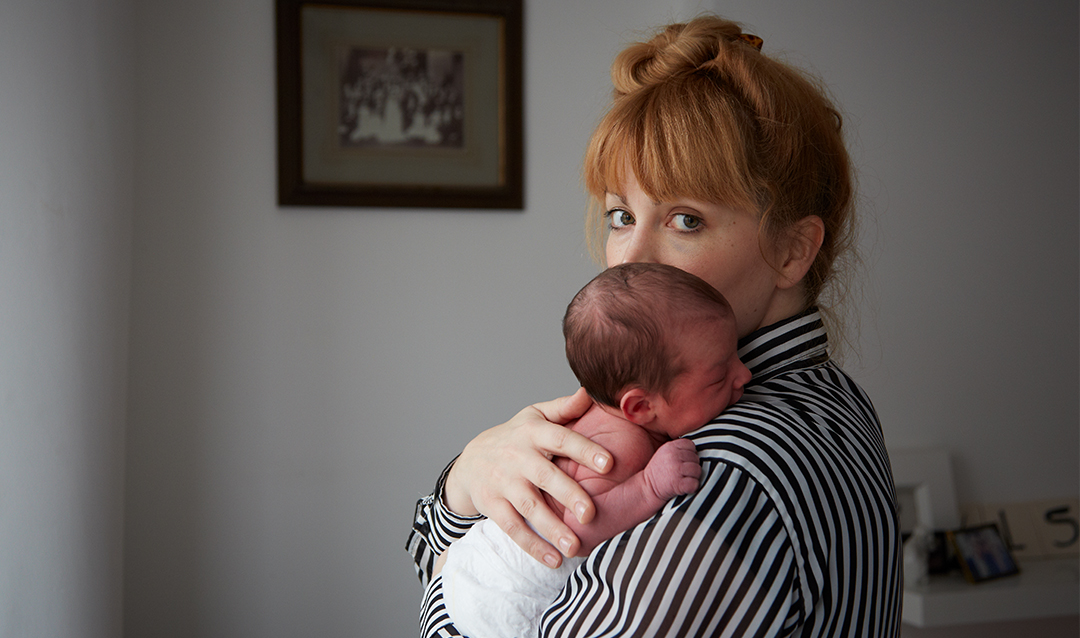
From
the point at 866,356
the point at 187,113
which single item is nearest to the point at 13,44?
the point at 187,113

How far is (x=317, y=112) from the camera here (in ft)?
7.80

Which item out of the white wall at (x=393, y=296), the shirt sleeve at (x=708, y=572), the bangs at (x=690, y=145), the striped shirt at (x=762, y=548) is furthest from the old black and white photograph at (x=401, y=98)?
the shirt sleeve at (x=708, y=572)

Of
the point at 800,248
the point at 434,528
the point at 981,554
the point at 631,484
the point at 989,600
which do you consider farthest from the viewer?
the point at 981,554

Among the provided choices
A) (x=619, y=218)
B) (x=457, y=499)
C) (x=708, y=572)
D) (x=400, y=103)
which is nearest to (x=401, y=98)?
(x=400, y=103)

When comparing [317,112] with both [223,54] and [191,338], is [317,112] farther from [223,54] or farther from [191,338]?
[191,338]

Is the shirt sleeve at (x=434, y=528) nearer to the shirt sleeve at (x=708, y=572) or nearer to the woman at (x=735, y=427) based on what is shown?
the woman at (x=735, y=427)

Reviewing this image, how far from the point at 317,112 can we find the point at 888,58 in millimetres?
1919

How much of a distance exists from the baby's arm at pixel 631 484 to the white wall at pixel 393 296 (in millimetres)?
1608

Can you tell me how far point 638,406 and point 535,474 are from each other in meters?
0.15

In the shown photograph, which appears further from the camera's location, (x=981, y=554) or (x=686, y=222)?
(x=981, y=554)

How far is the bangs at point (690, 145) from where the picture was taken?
919mm

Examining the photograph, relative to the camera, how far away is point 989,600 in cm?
221

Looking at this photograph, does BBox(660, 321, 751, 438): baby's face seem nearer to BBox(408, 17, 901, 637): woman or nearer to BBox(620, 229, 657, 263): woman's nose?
BBox(408, 17, 901, 637): woman

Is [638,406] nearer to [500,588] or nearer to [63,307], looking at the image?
[500,588]
